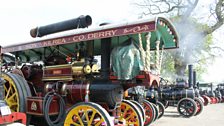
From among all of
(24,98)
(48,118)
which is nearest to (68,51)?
(24,98)

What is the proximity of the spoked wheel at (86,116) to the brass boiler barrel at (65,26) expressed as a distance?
1.39 meters

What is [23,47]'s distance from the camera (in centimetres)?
526

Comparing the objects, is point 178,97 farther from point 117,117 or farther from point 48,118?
point 48,118

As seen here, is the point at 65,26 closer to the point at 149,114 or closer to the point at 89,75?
the point at 89,75

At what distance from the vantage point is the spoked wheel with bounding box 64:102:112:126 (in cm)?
399

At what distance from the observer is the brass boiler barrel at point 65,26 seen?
4.83 meters

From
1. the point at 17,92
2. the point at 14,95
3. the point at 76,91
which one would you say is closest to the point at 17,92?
the point at 17,92

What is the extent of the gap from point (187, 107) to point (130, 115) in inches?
206

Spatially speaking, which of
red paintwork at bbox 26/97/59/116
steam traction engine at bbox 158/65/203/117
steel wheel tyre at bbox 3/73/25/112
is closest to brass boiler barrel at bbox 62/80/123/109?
red paintwork at bbox 26/97/59/116

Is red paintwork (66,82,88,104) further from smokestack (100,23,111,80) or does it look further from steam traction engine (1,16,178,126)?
smokestack (100,23,111,80)

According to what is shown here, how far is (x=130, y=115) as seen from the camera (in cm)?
537

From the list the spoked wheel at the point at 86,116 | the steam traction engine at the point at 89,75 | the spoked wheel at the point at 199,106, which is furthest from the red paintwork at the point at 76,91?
the spoked wheel at the point at 199,106

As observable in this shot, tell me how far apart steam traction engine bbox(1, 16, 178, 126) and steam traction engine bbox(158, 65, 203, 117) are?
4.82 metres

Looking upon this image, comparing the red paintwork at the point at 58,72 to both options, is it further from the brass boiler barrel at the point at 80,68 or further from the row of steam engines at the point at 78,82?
the brass boiler barrel at the point at 80,68
